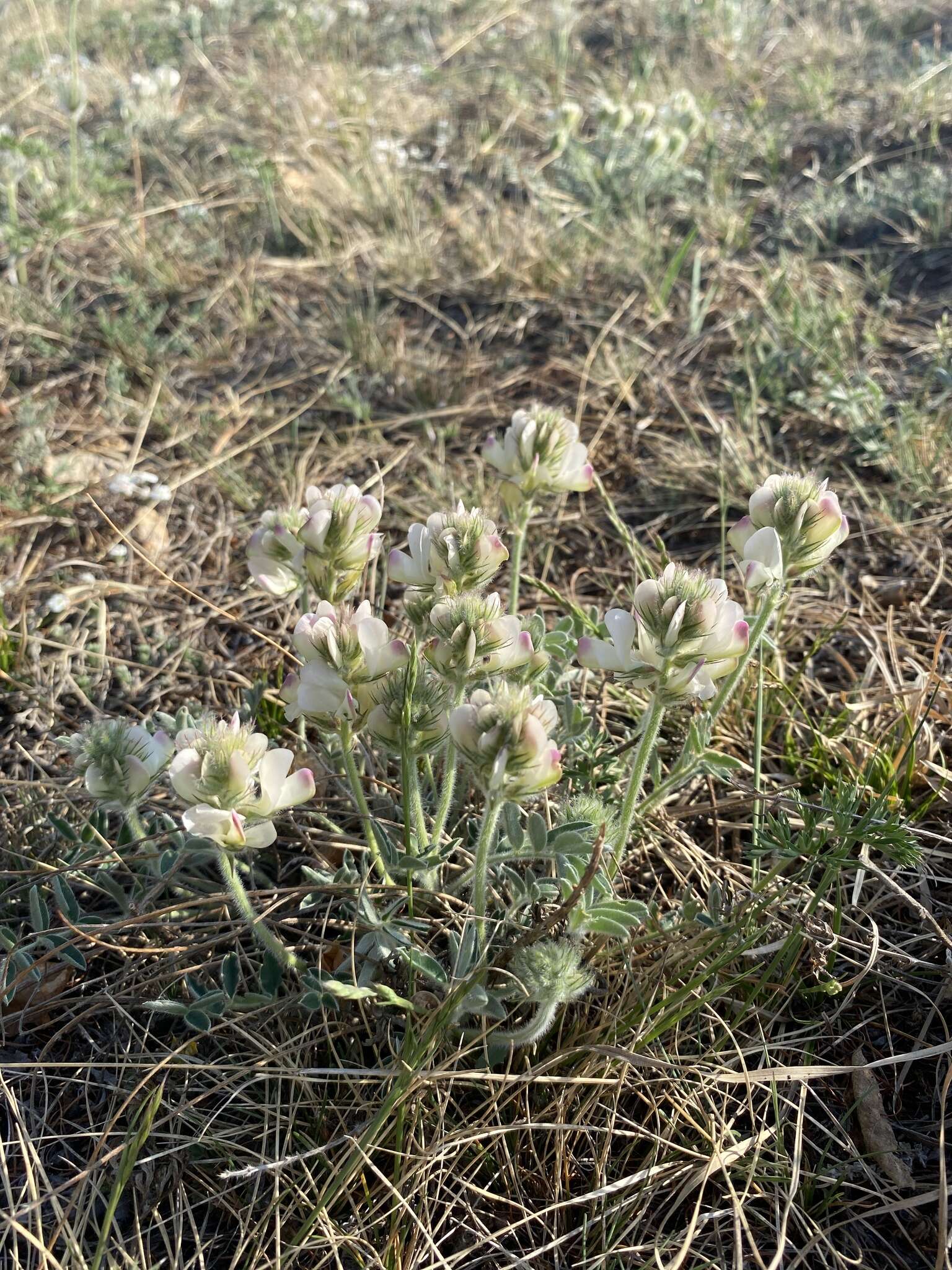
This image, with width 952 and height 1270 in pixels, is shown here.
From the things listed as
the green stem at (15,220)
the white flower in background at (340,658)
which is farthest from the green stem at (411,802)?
the green stem at (15,220)

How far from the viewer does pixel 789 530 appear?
5.99 ft

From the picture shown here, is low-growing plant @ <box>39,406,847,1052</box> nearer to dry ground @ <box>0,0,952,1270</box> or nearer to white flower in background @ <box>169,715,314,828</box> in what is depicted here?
white flower in background @ <box>169,715,314,828</box>

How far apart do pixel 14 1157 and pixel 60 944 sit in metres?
0.38

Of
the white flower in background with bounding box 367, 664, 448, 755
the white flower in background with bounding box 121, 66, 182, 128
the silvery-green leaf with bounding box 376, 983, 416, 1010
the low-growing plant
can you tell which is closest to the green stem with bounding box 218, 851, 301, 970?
the low-growing plant

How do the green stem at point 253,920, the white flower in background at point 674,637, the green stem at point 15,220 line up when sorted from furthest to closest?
the green stem at point 15,220, the green stem at point 253,920, the white flower in background at point 674,637

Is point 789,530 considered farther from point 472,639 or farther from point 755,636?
point 472,639

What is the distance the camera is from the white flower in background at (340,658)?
5.45ft

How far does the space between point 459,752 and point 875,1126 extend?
105cm

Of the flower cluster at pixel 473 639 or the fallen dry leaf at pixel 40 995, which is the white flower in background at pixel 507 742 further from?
the fallen dry leaf at pixel 40 995

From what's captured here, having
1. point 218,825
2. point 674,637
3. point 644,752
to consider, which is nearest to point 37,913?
point 218,825

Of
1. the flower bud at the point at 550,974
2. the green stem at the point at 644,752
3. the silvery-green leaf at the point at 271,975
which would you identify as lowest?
the silvery-green leaf at the point at 271,975

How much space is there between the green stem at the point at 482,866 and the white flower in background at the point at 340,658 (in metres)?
0.29

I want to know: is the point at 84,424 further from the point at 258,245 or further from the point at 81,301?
the point at 258,245

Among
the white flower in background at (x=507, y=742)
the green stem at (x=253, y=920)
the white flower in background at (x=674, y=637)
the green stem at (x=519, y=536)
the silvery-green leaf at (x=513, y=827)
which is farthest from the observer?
the green stem at (x=519, y=536)
